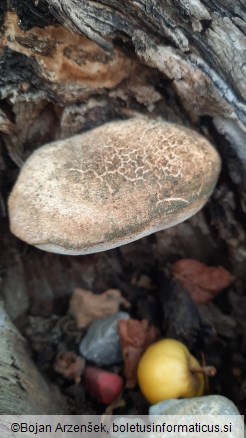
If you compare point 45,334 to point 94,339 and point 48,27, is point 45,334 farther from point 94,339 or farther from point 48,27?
point 48,27

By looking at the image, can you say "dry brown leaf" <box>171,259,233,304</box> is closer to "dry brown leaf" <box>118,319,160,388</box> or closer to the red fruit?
"dry brown leaf" <box>118,319,160,388</box>

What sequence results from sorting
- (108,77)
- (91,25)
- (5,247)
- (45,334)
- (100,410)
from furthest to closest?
(45,334) → (5,247) → (100,410) → (108,77) → (91,25)

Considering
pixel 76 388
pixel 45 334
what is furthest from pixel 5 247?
pixel 76 388

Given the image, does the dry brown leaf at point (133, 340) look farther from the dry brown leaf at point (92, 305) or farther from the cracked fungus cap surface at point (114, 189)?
the cracked fungus cap surface at point (114, 189)

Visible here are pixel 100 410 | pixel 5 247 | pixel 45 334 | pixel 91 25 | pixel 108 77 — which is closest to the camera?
pixel 91 25

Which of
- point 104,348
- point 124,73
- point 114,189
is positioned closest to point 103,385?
point 104,348

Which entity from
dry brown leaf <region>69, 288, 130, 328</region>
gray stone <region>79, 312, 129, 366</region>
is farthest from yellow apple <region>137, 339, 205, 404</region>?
dry brown leaf <region>69, 288, 130, 328</region>

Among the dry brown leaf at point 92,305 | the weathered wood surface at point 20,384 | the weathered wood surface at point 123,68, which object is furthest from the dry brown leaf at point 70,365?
the weathered wood surface at point 123,68
